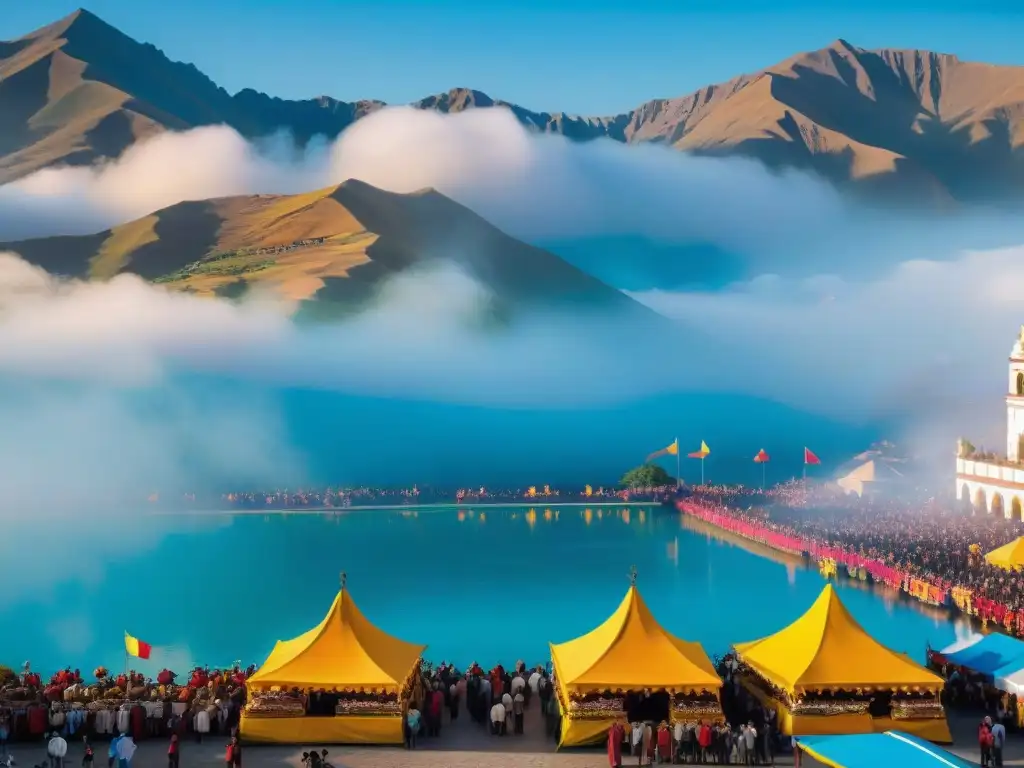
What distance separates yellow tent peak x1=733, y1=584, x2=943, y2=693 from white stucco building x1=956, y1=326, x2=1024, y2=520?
25666mm

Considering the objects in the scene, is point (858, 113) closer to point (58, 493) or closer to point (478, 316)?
point (478, 316)

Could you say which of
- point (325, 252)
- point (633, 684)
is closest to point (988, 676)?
point (633, 684)

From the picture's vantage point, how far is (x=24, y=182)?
11638cm

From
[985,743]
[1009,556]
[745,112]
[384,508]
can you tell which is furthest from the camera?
[745,112]

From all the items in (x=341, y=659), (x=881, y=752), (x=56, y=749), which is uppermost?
(x=341, y=659)

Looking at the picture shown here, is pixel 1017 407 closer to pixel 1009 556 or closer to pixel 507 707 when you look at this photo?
pixel 1009 556

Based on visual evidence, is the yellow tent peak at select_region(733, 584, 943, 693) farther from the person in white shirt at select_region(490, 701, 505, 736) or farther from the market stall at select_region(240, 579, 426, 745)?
the market stall at select_region(240, 579, 426, 745)

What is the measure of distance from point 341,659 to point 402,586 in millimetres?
17484

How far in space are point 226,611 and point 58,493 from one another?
113 feet

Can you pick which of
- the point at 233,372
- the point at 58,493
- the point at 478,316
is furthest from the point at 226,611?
the point at 478,316

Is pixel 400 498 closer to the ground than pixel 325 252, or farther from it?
closer to the ground

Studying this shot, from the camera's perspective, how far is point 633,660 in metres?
17.5

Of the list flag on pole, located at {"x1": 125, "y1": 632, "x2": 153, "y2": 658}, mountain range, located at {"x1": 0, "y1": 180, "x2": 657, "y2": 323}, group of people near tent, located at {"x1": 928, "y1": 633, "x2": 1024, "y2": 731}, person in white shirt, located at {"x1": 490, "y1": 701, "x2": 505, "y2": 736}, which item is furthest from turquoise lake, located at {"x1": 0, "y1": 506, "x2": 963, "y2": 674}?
mountain range, located at {"x1": 0, "y1": 180, "x2": 657, "y2": 323}

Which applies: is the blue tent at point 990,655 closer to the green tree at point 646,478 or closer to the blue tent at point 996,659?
the blue tent at point 996,659
